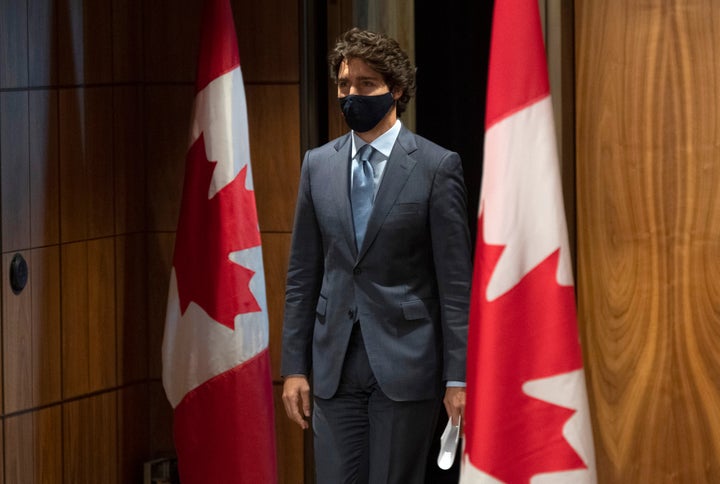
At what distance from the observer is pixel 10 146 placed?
4.15 m

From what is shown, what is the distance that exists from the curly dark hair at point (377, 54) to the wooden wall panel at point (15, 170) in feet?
3.65

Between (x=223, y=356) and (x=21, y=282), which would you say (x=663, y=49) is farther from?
(x=21, y=282)

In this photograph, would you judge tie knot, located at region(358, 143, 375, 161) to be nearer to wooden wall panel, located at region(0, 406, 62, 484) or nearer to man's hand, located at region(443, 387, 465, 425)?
man's hand, located at region(443, 387, 465, 425)

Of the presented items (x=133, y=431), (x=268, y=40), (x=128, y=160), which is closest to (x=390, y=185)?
(x=268, y=40)

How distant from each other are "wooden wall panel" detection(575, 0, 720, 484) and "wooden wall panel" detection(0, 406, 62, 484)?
1.68m

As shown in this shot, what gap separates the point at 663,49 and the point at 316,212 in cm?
108

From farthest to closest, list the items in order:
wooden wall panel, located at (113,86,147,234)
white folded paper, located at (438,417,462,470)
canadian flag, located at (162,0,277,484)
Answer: wooden wall panel, located at (113,86,147,234) < canadian flag, located at (162,0,277,484) < white folded paper, located at (438,417,462,470)

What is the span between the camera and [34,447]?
14.2 ft

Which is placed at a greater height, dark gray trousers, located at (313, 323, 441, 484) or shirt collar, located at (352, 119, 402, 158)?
shirt collar, located at (352, 119, 402, 158)

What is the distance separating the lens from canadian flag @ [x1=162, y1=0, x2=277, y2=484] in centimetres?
424

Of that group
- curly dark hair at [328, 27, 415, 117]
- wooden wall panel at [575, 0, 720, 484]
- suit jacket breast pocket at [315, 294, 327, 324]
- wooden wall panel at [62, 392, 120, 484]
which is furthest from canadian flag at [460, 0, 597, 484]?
wooden wall panel at [62, 392, 120, 484]

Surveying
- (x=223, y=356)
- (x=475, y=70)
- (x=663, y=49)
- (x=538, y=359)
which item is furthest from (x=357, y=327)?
(x=475, y=70)

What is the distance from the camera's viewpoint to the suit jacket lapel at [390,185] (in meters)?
3.48

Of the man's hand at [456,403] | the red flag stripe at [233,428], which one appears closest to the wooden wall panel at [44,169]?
the red flag stripe at [233,428]
